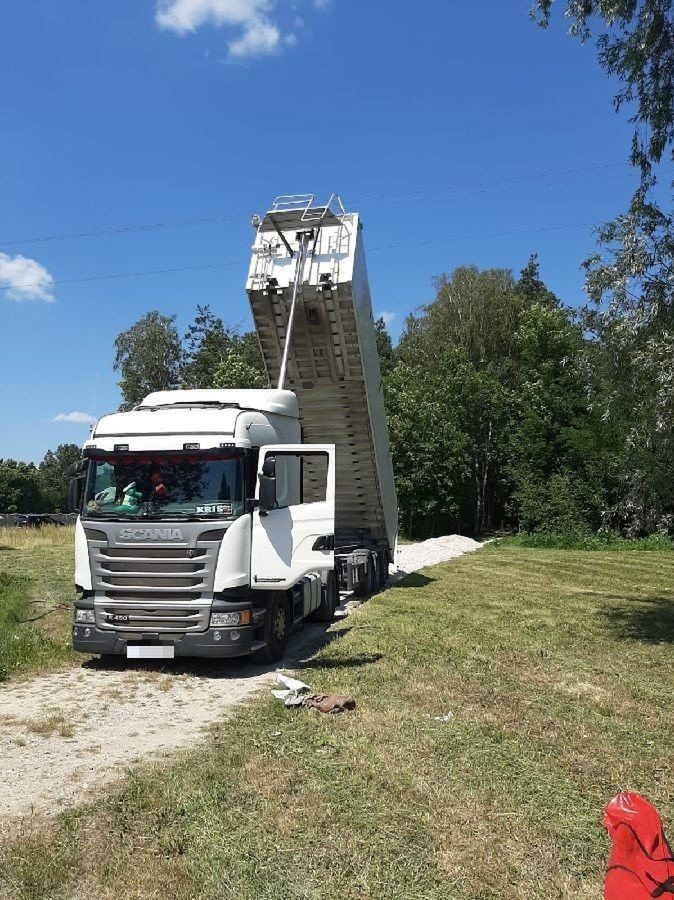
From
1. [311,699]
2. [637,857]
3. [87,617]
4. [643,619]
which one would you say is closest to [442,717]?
[311,699]

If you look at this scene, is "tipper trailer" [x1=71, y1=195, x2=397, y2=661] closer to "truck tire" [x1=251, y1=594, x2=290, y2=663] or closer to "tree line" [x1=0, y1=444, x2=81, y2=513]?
"truck tire" [x1=251, y1=594, x2=290, y2=663]

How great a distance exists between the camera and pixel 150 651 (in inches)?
304

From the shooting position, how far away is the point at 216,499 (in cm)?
794

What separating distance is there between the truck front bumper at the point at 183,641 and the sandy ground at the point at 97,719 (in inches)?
12.8

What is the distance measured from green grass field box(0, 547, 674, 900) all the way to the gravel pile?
10855mm

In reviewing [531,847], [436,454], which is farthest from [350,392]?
[436,454]

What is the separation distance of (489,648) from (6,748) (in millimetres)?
5635

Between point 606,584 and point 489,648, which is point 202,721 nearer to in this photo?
point 489,648

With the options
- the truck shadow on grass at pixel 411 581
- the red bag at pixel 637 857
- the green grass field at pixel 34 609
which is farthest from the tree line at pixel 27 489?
the red bag at pixel 637 857

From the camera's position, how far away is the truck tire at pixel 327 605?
11.1 metres

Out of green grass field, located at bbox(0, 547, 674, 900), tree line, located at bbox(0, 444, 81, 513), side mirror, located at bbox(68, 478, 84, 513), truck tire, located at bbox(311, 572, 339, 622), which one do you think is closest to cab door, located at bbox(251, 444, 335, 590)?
green grass field, located at bbox(0, 547, 674, 900)

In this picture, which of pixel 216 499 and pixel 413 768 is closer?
pixel 413 768

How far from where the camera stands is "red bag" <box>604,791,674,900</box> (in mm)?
2552

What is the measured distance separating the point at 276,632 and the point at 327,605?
2.58 metres
